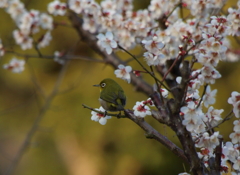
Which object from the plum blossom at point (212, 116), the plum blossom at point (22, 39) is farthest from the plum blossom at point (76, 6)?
the plum blossom at point (212, 116)

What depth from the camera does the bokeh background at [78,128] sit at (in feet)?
15.0

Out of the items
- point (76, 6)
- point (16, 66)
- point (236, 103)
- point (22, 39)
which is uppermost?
point (76, 6)

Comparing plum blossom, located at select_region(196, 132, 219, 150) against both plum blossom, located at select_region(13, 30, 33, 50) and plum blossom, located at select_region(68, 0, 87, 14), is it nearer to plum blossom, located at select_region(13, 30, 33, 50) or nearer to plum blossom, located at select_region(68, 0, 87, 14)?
plum blossom, located at select_region(68, 0, 87, 14)

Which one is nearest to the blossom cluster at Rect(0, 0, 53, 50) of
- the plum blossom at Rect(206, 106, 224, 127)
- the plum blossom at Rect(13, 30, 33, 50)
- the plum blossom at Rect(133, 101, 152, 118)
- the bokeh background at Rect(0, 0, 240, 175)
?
the plum blossom at Rect(13, 30, 33, 50)

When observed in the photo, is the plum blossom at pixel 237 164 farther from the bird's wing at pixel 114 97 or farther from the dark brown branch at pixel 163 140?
the bird's wing at pixel 114 97

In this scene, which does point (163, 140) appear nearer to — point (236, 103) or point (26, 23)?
point (236, 103)

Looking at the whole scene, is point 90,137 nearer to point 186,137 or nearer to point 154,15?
point 154,15

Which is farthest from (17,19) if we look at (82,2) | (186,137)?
(186,137)

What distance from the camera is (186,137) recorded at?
1.28 meters

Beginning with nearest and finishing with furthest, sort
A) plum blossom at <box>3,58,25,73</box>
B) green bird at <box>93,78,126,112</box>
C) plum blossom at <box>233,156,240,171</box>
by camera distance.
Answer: plum blossom at <box>233,156,240,171</box> < green bird at <box>93,78,126,112</box> < plum blossom at <box>3,58,25,73</box>

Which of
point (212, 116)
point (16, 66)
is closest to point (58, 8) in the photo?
point (16, 66)

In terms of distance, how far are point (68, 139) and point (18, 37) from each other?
2.48 m

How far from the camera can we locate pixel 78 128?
16.6 feet

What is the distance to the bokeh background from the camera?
4.57 meters
